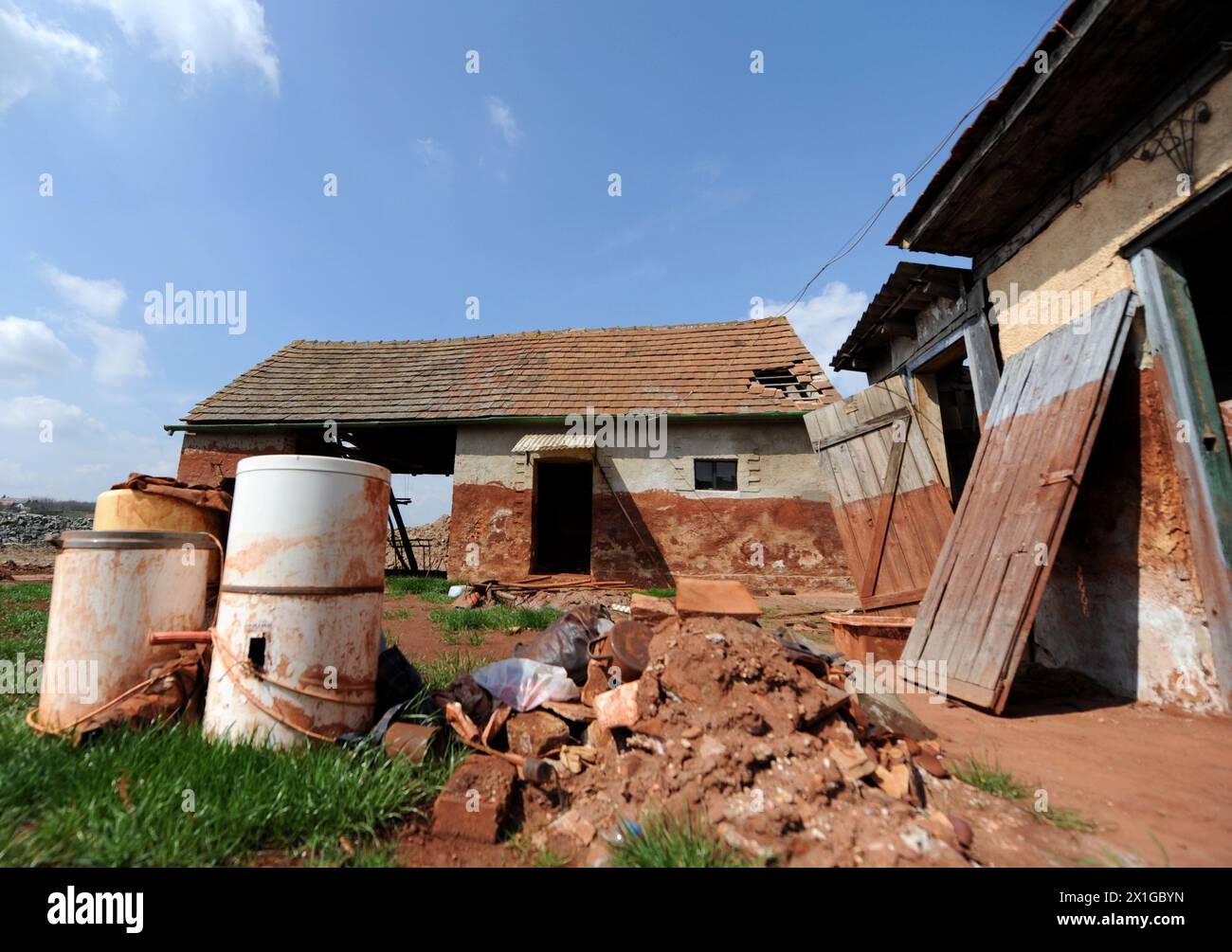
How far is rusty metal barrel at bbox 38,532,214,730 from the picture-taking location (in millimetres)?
2801

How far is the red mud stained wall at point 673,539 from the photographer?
10461mm

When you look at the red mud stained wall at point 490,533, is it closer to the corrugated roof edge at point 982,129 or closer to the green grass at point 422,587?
the green grass at point 422,587

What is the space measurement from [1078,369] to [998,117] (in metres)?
2.16

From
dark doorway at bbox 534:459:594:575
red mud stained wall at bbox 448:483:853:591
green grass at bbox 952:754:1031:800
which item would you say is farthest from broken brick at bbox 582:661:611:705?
dark doorway at bbox 534:459:594:575

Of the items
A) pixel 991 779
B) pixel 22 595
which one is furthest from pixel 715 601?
pixel 22 595

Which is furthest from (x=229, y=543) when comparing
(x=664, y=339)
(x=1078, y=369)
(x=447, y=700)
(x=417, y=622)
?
(x=664, y=339)

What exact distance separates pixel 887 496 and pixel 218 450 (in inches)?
558

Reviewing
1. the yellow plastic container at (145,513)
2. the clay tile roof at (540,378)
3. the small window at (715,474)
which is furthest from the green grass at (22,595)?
the small window at (715,474)

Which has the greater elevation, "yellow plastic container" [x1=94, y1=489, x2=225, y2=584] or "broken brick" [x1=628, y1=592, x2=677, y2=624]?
"yellow plastic container" [x1=94, y1=489, x2=225, y2=584]

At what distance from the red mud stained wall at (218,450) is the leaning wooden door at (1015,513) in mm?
13242

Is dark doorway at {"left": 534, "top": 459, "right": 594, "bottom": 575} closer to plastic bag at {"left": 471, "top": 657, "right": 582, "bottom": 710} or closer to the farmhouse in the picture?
the farmhouse

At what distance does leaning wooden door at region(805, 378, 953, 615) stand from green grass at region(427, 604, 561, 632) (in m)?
3.84
